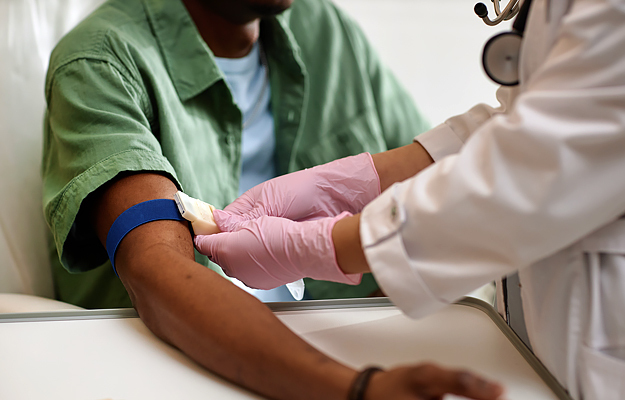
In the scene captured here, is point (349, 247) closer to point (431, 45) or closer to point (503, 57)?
point (503, 57)

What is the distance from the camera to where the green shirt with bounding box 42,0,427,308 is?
35.4 inches

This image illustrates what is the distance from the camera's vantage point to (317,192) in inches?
33.0

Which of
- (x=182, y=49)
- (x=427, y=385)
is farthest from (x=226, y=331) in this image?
(x=182, y=49)

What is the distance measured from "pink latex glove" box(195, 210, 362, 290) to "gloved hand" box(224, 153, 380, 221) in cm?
9

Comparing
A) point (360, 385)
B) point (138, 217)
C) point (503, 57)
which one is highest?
point (503, 57)

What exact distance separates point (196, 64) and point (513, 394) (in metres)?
0.96

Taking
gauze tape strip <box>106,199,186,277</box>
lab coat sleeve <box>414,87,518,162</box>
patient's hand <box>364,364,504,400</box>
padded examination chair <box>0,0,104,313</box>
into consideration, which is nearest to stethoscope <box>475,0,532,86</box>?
lab coat sleeve <box>414,87,518,162</box>

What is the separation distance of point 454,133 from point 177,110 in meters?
0.64

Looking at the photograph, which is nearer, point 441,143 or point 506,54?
point 506,54

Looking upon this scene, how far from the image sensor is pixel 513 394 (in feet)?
2.00

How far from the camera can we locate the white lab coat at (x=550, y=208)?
1.64 feet

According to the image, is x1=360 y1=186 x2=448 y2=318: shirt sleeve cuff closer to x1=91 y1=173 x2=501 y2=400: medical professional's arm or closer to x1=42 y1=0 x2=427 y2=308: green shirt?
→ x1=91 y1=173 x2=501 y2=400: medical professional's arm

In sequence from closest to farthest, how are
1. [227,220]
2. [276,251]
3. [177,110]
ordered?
[276,251] → [227,220] → [177,110]

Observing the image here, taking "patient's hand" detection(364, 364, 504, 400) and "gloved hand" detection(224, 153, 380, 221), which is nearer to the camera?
"patient's hand" detection(364, 364, 504, 400)
